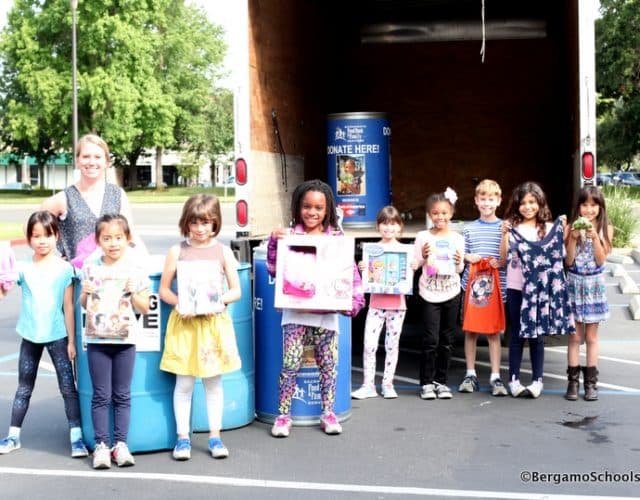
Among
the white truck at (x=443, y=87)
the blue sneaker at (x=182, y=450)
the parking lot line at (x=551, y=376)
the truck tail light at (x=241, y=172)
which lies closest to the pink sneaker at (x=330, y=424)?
the blue sneaker at (x=182, y=450)

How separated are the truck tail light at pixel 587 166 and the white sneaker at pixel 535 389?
64.4 inches

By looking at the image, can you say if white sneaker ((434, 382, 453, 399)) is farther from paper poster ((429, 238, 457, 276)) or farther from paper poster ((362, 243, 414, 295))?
paper poster ((429, 238, 457, 276))

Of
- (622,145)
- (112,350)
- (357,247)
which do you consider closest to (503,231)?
(357,247)

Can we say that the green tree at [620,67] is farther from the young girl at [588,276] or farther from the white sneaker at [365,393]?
the white sneaker at [365,393]

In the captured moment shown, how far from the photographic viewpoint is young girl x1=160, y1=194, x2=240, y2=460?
5.33 m

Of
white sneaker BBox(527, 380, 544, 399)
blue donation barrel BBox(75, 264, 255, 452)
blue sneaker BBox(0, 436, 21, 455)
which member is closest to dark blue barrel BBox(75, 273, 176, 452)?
blue donation barrel BBox(75, 264, 255, 452)

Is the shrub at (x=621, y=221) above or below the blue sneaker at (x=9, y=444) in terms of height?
above

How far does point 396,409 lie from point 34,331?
265 centimetres

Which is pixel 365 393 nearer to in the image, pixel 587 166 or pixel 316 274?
pixel 316 274

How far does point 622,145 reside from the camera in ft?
173

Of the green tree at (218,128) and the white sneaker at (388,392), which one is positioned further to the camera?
Result: the green tree at (218,128)

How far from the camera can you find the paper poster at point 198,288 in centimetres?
527

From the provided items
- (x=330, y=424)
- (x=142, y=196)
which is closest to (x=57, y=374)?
(x=330, y=424)

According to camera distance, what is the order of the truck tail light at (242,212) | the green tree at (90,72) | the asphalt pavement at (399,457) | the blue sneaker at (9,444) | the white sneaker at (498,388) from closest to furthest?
the asphalt pavement at (399,457), the blue sneaker at (9,444), the white sneaker at (498,388), the truck tail light at (242,212), the green tree at (90,72)
